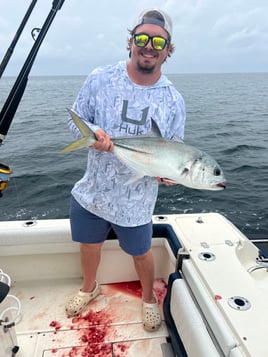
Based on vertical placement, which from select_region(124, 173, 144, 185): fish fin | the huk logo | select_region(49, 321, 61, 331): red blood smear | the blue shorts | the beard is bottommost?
select_region(49, 321, 61, 331): red blood smear

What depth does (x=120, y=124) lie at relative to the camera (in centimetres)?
199

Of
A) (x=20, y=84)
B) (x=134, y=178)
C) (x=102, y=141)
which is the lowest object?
(x=134, y=178)

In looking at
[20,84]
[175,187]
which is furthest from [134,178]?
[175,187]

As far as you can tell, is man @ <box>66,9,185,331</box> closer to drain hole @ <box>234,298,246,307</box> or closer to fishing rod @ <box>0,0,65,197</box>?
fishing rod @ <box>0,0,65,197</box>

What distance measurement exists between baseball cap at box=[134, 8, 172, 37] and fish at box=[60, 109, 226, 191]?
69cm

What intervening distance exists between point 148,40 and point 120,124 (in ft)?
1.72

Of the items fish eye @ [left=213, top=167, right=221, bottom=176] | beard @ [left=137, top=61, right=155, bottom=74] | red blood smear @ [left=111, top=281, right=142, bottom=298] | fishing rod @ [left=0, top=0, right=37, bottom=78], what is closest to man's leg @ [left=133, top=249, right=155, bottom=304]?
red blood smear @ [left=111, top=281, right=142, bottom=298]

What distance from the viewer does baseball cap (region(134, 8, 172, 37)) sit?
1.88 m

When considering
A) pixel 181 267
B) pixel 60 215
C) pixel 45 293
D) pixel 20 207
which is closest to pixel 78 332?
pixel 45 293

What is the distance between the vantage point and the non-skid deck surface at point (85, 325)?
2.24 metres

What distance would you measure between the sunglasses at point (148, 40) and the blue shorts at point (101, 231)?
1.16m

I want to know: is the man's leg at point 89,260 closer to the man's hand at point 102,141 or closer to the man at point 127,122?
the man at point 127,122

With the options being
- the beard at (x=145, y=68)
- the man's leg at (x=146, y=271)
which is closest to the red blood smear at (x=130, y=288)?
the man's leg at (x=146, y=271)

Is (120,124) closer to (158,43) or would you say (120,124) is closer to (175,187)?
(158,43)
